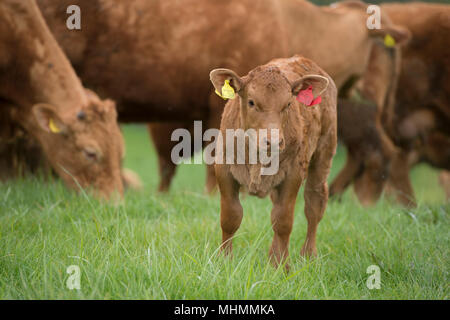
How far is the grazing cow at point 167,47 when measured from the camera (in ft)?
20.0

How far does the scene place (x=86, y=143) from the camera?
17.0ft

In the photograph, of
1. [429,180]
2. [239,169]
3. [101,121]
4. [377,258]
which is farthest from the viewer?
[429,180]

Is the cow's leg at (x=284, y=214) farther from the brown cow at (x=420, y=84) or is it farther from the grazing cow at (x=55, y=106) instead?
the brown cow at (x=420, y=84)

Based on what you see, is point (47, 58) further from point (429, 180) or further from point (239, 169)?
point (429, 180)

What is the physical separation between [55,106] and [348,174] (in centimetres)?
404

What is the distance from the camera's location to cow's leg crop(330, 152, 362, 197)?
7.77 m

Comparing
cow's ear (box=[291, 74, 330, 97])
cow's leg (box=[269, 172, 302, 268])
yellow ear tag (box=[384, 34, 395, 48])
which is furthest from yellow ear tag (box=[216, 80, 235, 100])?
yellow ear tag (box=[384, 34, 395, 48])

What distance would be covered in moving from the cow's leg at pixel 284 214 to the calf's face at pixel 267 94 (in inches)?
12.4

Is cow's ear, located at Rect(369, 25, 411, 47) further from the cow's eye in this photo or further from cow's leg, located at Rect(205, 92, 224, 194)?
the cow's eye

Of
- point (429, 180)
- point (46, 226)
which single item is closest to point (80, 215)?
point (46, 226)

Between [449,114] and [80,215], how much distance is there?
575 cm

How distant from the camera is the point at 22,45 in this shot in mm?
5367

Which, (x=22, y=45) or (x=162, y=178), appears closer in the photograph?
(x=22, y=45)

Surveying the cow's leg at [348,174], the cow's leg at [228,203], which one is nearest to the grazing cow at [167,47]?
the cow's leg at [348,174]
